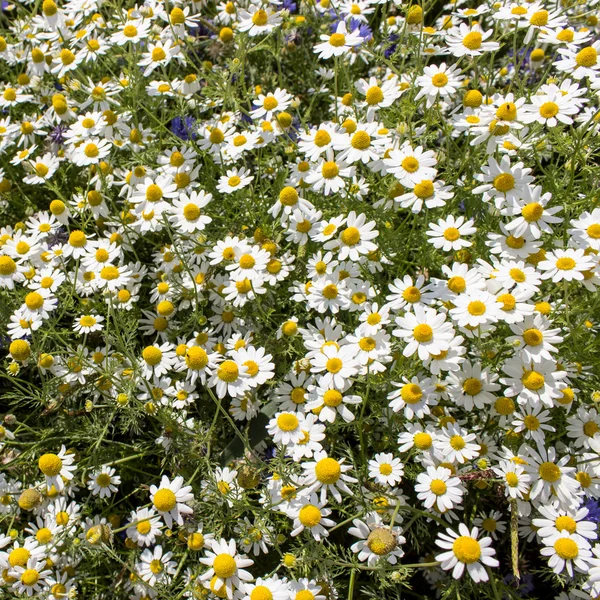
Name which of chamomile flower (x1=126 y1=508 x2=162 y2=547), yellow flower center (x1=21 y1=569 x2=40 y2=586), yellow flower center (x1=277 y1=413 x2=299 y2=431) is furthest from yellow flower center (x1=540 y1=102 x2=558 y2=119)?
yellow flower center (x1=21 y1=569 x2=40 y2=586)

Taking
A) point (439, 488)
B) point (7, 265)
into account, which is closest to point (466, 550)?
point (439, 488)

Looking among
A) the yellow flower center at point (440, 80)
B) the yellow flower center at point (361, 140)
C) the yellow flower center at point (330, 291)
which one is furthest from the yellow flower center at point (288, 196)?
the yellow flower center at point (440, 80)

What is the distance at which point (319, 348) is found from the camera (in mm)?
2527

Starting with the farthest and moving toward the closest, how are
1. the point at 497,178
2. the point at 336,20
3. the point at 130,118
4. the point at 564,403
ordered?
1. the point at 336,20
2. the point at 130,118
3. the point at 497,178
4. the point at 564,403

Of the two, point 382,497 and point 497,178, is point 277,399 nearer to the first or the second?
point 382,497

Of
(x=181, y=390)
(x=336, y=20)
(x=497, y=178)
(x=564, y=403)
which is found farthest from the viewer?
(x=336, y=20)

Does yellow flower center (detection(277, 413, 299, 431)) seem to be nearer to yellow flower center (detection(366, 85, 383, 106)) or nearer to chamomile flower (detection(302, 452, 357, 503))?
chamomile flower (detection(302, 452, 357, 503))

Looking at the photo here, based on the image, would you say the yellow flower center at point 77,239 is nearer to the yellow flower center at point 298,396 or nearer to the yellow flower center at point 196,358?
the yellow flower center at point 196,358

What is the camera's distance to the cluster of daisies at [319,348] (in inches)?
90.7

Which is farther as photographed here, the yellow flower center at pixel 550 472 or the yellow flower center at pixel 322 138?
the yellow flower center at pixel 322 138

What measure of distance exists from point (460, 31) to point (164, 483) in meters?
2.52

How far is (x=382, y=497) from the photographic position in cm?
238

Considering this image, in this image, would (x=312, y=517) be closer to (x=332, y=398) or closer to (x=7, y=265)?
(x=332, y=398)

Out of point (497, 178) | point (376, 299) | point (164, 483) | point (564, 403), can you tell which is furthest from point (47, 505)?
point (497, 178)
